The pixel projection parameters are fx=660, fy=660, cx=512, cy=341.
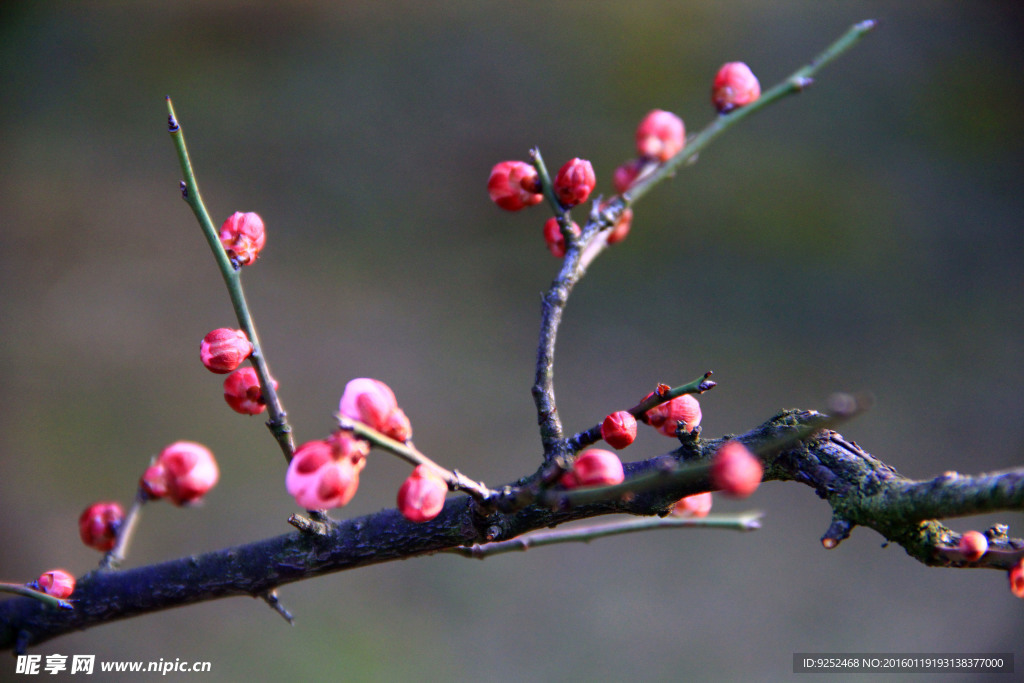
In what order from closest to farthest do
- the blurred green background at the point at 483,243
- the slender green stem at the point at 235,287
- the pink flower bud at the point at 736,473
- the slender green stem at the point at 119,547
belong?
the pink flower bud at the point at 736,473, the slender green stem at the point at 235,287, the slender green stem at the point at 119,547, the blurred green background at the point at 483,243

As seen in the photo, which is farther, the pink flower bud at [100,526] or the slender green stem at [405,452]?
the pink flower bud at [100,526]

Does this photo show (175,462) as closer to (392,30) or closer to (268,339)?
(268,339)

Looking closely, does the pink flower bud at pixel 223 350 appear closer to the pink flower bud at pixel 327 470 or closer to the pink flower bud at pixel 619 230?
the pink flower bud at pixel 327 470

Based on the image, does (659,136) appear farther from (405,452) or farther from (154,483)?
(154,483)

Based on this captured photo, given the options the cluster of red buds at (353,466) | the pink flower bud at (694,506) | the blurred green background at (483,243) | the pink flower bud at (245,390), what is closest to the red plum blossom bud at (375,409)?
the cluster of red buds at (353,466)

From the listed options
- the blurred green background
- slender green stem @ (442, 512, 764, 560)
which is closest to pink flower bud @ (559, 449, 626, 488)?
slender green stem @ (442, 512, 764, 560)

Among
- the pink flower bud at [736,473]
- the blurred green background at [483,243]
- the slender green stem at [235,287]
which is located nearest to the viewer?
the pink flower bud at [736,473]

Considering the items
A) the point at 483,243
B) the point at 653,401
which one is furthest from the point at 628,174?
the point at 483,243

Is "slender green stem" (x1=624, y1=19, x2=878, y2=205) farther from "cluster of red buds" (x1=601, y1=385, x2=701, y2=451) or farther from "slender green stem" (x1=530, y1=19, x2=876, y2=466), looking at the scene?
"cluster of red buds" (x1=601, y1=385, x2=701, y2=451)
